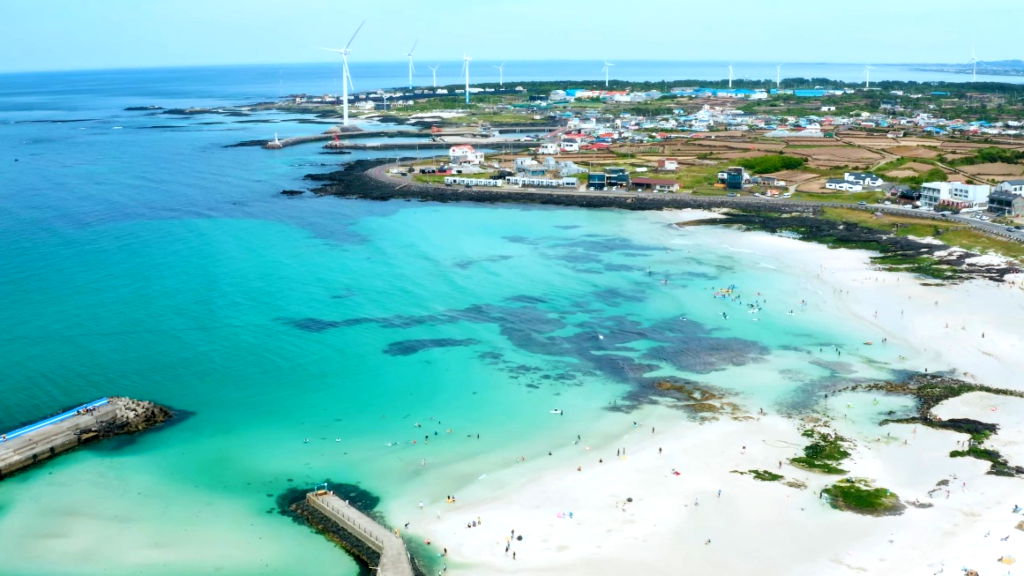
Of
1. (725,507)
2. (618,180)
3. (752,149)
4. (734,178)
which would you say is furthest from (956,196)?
(725,507)

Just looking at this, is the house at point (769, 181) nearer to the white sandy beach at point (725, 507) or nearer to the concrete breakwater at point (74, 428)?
the white sandy beach at point (725, 507)

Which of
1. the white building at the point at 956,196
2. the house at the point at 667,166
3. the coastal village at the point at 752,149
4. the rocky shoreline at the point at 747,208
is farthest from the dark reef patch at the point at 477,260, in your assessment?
the white building at the point at 956,196

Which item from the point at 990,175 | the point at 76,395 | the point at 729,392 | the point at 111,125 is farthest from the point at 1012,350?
the point at 111,125

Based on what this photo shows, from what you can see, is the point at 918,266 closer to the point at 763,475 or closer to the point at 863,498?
the point at 763,475

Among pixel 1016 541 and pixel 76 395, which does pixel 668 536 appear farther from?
pixel 76 395

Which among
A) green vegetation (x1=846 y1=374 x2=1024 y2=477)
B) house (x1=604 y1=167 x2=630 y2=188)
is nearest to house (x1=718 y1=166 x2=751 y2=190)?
house (x1=604 y1=167 x2=630 y2=188)
